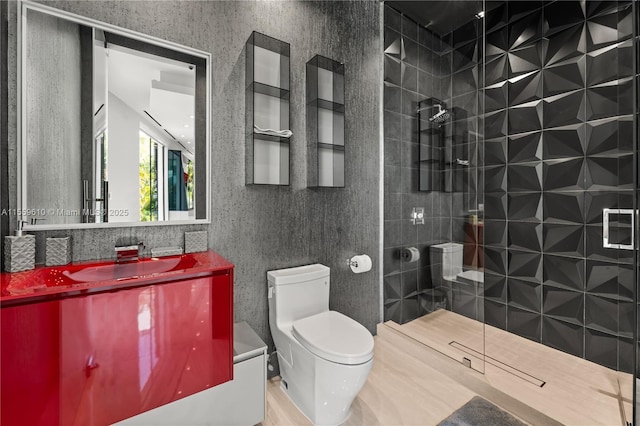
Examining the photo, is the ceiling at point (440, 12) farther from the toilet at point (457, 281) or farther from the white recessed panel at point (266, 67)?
the toilet at point (457, 281)

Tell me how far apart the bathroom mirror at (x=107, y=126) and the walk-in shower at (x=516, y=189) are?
5.01 feet

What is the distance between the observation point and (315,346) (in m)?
1.45

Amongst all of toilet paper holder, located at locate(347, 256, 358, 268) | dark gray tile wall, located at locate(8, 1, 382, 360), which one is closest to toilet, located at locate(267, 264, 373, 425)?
dark gray tile wall, located at locate(8, 1, 382, 360)

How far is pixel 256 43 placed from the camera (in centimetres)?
171

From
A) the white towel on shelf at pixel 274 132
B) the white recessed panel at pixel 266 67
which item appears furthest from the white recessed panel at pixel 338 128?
the white recessed panel at pixel 266 67

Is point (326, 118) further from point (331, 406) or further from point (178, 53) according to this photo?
point (331, 406)

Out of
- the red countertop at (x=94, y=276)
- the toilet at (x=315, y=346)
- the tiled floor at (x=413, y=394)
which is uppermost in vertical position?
the red countertop at (x=94, y=276)

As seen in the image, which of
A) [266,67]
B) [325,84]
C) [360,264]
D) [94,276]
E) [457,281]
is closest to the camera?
[94,276]

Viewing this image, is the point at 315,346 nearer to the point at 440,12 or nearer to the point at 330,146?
the point at 330,146

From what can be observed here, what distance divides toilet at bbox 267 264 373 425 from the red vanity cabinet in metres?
0.42

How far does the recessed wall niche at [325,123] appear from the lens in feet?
6.44

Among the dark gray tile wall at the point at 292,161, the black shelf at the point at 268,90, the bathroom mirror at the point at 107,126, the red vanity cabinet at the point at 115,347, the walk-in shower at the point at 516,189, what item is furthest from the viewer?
the walk-in shower at the point at 516,189

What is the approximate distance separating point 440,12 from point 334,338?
2497mm

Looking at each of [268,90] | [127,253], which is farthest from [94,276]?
[268,90]
